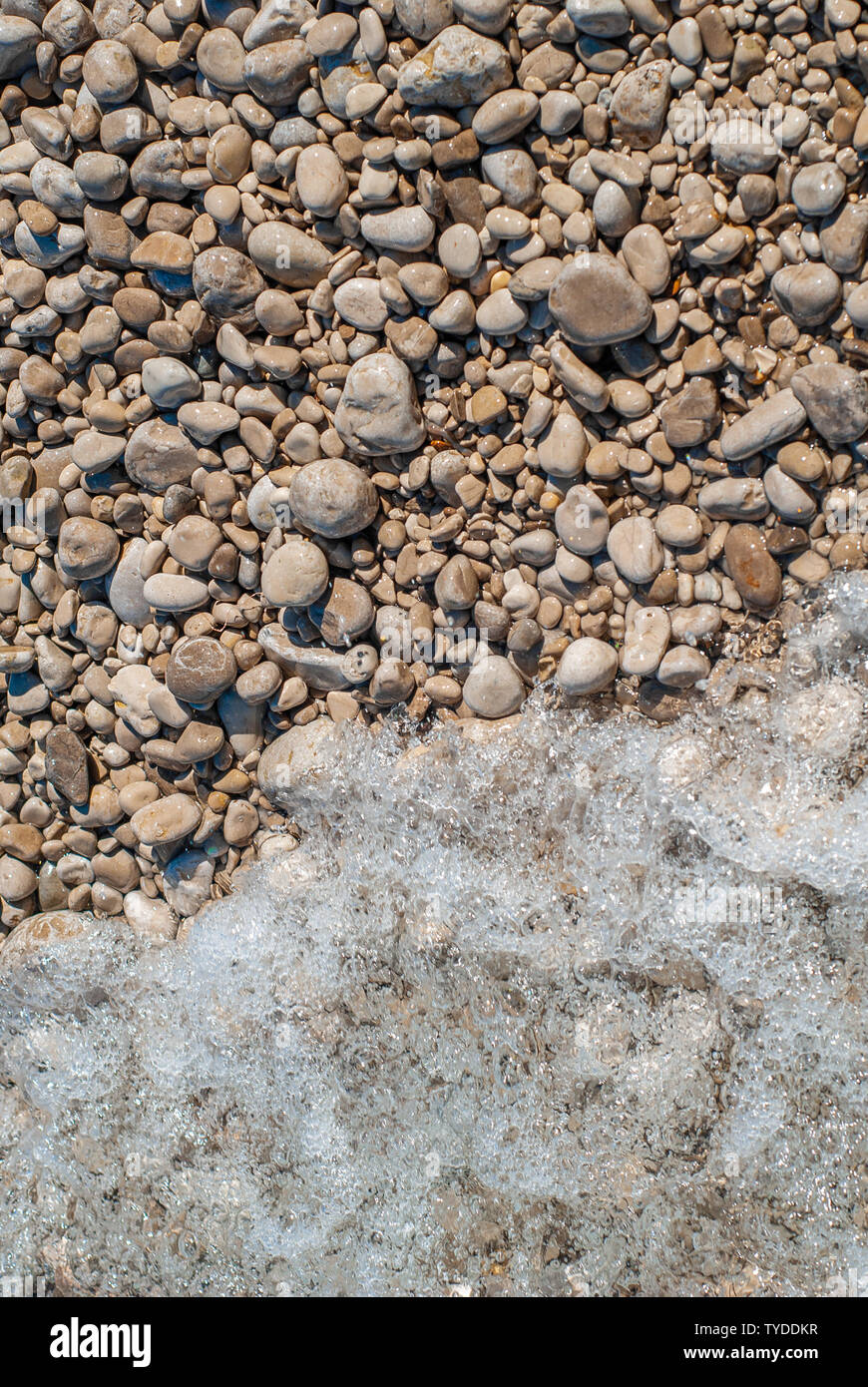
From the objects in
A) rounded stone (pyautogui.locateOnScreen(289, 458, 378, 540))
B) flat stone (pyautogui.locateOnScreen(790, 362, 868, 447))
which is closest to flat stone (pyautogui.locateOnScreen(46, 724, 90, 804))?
rounded stone (pyautogui.locateOnScreen(289, 458, 378, 540))

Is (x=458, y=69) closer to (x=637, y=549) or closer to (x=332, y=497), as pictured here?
(x=332, y=497)

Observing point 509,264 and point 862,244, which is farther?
point 509,264

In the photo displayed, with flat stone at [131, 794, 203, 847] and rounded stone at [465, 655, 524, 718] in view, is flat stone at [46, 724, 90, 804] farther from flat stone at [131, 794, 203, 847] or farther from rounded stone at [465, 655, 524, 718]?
rounded stone at [465, 655, 524, 718]

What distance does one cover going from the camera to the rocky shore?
2.00m

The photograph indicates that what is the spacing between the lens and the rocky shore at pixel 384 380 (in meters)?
2.00

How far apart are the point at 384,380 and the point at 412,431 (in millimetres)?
130

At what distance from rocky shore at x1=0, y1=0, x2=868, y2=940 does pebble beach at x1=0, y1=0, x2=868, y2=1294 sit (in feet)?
0.03

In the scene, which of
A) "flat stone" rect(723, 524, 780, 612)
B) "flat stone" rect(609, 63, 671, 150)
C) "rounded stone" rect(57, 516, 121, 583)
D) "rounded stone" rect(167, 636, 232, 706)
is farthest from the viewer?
"rounded stone" rect(57, 516, 121, 583)

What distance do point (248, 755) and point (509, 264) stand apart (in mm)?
1366

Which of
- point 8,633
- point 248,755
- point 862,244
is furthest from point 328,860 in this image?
point 862,244

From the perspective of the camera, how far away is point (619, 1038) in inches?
88.2

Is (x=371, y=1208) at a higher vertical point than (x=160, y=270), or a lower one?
lower

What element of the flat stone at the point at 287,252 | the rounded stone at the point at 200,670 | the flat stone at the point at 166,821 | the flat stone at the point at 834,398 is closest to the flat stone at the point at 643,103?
the flat stone at the point at 834,398
